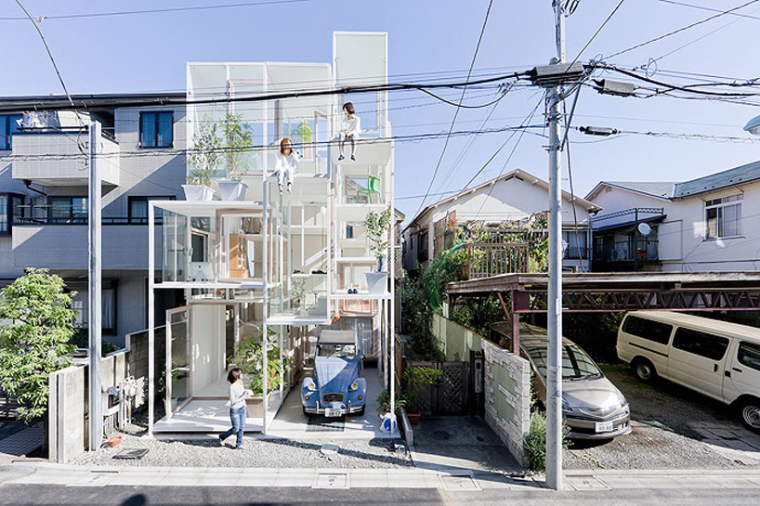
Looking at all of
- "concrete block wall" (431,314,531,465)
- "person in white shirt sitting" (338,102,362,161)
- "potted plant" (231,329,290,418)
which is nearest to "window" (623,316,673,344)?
"concrete block wall" (431,314,531,465)

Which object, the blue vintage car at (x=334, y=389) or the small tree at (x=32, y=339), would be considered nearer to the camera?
the small tree at (x=32, y=339)

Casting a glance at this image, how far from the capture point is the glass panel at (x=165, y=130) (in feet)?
33.5

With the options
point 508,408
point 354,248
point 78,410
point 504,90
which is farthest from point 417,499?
point 354,248

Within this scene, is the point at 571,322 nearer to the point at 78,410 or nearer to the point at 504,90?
the point at 504,90

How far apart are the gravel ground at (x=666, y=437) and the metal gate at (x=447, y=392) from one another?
224cm

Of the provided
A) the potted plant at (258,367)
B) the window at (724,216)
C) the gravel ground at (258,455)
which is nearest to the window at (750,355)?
the gravel ground at (258,455)

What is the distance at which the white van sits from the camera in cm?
691

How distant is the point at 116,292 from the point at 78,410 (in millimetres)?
5018

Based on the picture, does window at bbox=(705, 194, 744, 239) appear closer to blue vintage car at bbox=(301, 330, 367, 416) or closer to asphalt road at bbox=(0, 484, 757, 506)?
asphalt road at bbox=(0, 484, 757, 506)

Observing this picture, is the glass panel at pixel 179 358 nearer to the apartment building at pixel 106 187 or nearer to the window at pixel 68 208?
the apartment building at pixel 106 187

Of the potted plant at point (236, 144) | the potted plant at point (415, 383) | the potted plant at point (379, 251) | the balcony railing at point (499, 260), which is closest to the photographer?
the potted plant at point (415, 383)

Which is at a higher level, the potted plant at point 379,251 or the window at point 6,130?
the window at point 6,130

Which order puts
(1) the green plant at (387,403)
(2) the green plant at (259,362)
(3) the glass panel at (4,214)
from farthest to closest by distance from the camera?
(3) the glass panel at (4,214)
(2) the green plant at (259,362)
(1) the green plant at (387,403)

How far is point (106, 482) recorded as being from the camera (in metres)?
5.11
